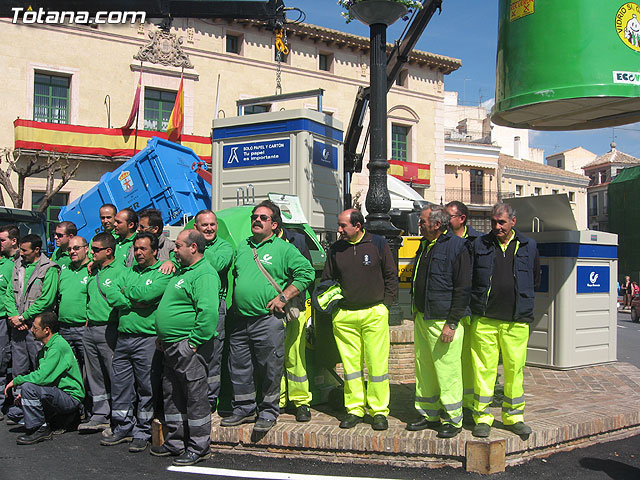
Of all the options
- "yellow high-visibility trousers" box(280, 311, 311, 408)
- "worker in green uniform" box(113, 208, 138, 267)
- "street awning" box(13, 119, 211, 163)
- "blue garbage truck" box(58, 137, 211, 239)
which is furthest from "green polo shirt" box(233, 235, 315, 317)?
"street awning" box(13, 119, 211, 163)

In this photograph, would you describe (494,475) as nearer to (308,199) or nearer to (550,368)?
(550,368)

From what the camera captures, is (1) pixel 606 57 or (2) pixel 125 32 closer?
(1) pixel 606 57

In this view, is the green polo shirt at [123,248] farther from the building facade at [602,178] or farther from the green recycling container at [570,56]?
the building facade at [602,178]

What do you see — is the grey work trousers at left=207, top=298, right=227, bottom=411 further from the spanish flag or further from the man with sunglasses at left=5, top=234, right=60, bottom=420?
the spanish flag

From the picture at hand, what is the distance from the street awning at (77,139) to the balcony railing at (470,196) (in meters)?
21.1

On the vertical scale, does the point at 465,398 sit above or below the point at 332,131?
below

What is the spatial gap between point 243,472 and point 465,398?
2105 millimetres

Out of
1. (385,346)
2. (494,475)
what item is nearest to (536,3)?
(385,346)

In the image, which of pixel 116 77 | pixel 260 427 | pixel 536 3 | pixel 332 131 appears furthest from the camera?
pixel 116 77

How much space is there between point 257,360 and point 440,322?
1.68 metres

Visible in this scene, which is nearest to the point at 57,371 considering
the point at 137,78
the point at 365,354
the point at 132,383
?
the point at 132,383

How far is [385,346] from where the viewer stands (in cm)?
552

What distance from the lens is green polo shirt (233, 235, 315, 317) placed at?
5504mm

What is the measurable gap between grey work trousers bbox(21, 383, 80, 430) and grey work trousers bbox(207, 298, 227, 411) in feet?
4.93
